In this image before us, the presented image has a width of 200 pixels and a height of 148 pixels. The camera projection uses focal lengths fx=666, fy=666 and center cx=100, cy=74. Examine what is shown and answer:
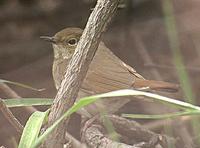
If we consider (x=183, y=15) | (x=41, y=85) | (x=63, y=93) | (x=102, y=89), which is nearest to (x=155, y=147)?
(x=63, y=93)

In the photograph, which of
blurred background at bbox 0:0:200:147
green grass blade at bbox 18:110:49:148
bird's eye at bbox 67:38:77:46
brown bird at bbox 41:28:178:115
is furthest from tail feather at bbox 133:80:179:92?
green grass blade at bbox 18:110:49:148

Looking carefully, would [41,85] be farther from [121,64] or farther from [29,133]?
[29,133]

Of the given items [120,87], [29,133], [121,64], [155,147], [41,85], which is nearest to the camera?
[29,133]

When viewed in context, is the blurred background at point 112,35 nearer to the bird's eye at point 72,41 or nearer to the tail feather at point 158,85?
the bird's eye at point 72,41

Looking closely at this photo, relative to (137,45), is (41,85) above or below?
below

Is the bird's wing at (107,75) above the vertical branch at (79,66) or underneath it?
underneath

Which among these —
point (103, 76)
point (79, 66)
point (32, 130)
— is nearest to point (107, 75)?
point (103, 76)

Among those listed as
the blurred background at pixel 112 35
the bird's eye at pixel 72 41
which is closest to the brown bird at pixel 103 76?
the bird's eye at pixel 72 41

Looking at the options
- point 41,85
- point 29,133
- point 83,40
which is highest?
point 83,40
